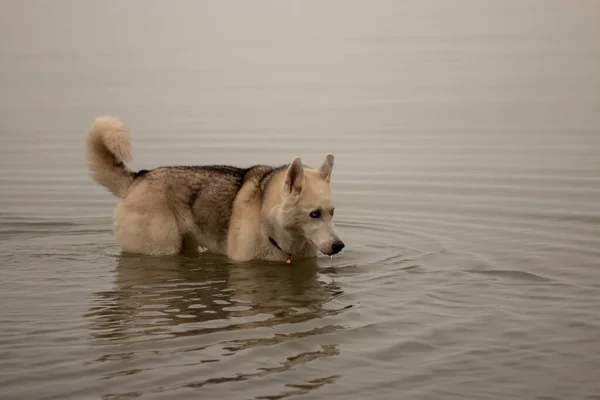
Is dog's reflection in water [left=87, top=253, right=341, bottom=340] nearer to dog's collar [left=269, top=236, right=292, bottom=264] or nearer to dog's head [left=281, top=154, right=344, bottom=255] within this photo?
dog's collar [left=269, top=236, right=292, bottom=264]

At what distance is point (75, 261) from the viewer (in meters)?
11.7

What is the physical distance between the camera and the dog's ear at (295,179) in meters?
10.6

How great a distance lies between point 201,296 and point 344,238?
10.0 ft

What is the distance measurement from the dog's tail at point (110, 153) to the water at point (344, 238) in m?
0.87

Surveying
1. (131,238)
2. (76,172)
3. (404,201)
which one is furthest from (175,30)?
(131,238)

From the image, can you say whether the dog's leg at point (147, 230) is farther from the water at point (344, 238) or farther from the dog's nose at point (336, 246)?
the dog's nose at point (336, 246)

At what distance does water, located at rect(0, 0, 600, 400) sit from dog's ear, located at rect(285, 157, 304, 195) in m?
0.93

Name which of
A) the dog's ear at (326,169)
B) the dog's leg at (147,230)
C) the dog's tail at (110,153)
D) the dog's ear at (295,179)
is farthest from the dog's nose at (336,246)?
the dog's tail at (110,153)

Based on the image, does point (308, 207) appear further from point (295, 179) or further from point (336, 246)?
point (336, 246)

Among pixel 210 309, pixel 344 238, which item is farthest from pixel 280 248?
pixel 210 309

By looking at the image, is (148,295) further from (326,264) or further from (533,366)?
(533,366)

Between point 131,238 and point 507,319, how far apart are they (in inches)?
177

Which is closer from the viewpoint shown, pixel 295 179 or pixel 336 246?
pixel 336 246

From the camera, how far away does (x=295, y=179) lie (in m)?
10.7
